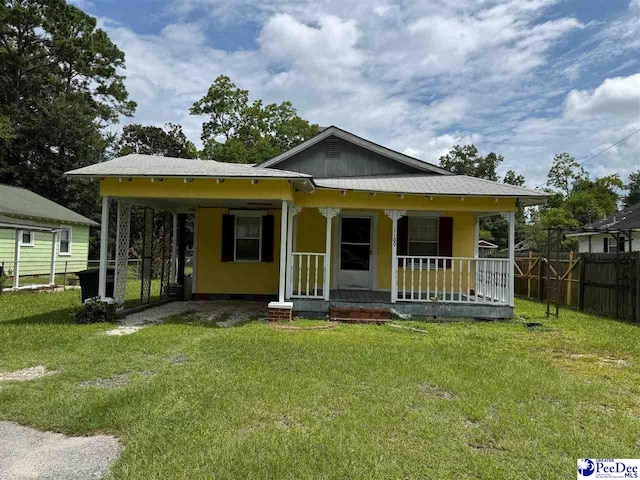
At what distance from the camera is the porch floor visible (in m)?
9.44

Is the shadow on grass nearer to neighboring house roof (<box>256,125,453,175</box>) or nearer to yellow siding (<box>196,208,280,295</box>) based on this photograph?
yellow siding (<box>196,208,280,295</box>)

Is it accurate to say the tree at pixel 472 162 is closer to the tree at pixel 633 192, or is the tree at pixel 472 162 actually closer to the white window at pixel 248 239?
the tree at pixel 633 192

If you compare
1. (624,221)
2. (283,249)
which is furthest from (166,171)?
(624,221)

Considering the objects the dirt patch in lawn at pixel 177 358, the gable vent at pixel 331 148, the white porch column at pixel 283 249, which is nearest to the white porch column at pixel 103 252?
the white porch column at pixel 283 249

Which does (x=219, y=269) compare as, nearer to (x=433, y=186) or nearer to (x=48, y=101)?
(x=433, y=186)

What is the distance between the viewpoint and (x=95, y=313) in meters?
8.41

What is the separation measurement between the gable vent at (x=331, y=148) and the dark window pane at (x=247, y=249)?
3099 mm

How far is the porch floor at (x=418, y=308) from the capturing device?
944cm

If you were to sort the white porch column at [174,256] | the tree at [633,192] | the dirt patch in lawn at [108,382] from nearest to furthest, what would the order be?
1. the dirt patch in lawn at [108,382]
2. the white porch column at [174,256]
3. the tree at [633,192]

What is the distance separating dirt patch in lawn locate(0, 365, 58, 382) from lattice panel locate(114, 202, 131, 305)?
14.0 ft

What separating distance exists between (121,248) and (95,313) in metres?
2.08

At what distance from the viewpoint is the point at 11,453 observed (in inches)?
126

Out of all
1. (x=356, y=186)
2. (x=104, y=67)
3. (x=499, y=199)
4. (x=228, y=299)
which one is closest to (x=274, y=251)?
(x=228, y=299)
